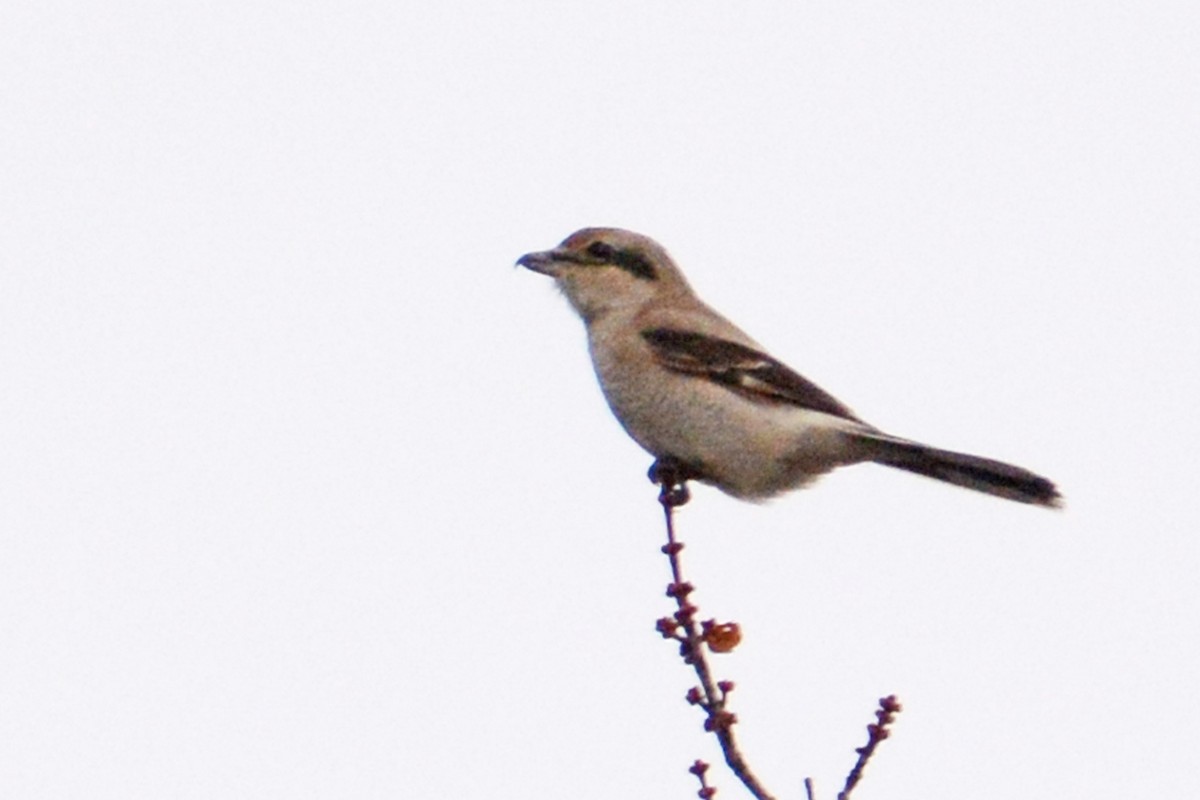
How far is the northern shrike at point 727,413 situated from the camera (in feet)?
17.0

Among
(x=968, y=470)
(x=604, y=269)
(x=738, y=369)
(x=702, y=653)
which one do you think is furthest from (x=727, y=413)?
(x=702, y=653)

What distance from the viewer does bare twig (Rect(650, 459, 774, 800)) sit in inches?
125

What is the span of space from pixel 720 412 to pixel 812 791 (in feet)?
7.83

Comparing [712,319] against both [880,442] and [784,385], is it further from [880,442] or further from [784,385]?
[880,442]

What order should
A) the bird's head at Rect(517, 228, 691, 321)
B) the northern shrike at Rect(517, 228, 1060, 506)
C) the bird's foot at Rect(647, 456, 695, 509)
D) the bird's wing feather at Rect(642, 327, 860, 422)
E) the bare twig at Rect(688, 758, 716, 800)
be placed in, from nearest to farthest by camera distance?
the bare twig at Rect(688, 758, 716, 800), the bird's foot at Rect(647, 456, 695, 509), the northern shrike at Rect(517, 228, 1060, 506), the bird's wing feather at Rect(642, 327, 860, 422), the bird's head at Rect(517, 228, 691, 321)

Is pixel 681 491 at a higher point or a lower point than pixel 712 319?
lower

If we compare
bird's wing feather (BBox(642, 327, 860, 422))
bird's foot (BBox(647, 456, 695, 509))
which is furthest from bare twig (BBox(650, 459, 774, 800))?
bird's wing feather (BBox(642, 327, 860, 422))

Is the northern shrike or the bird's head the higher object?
the bird's head

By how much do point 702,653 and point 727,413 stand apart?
6.52ft

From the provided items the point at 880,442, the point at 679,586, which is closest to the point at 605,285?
the point at 880,442

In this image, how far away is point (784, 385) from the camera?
18.0 feet

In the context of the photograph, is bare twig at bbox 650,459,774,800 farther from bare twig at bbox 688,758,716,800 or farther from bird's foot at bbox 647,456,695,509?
bird's foot at bbox 647,456,695,509

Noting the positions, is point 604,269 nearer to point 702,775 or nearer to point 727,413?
point 727,413

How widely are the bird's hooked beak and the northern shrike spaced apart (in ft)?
0.93
